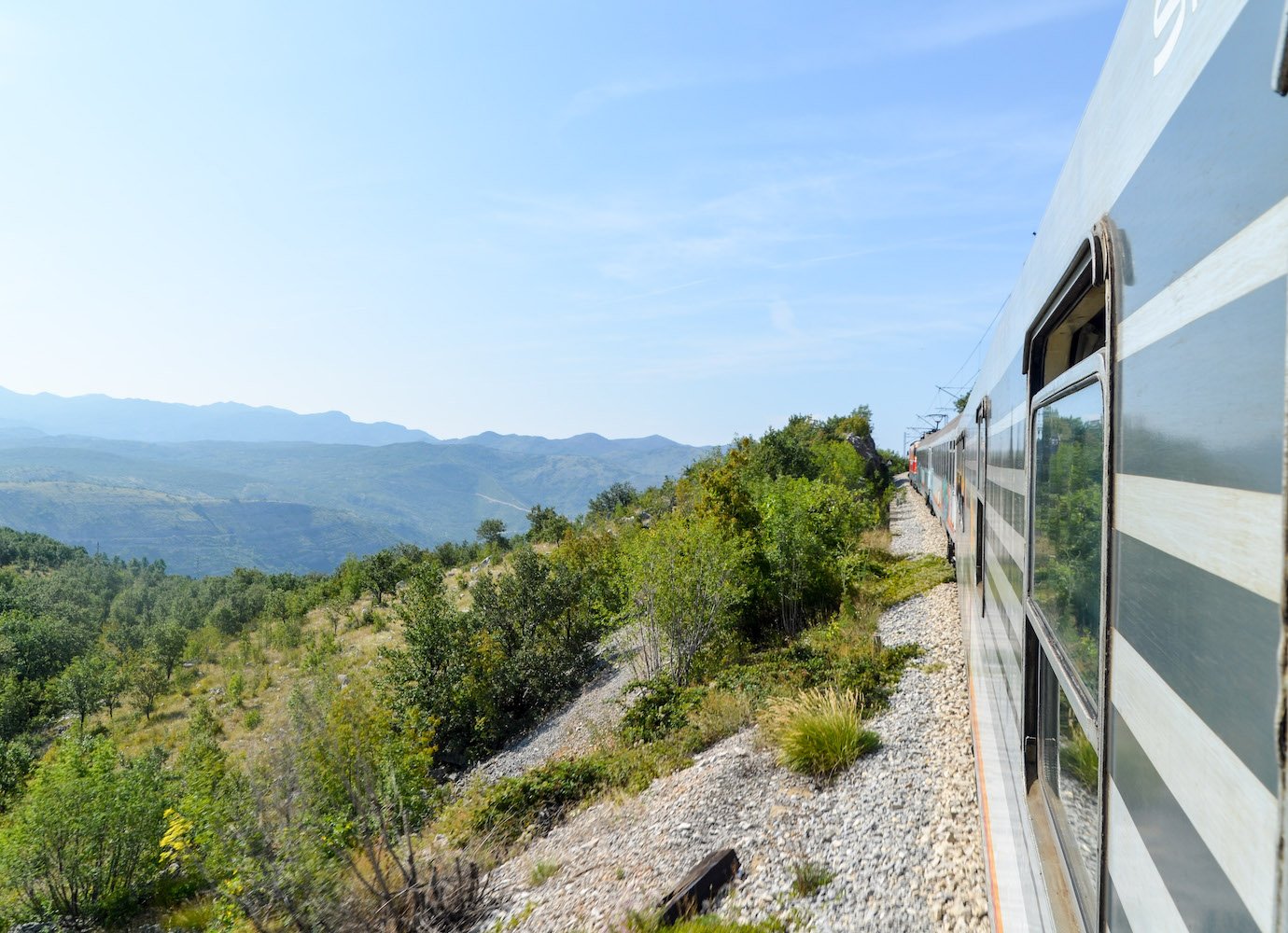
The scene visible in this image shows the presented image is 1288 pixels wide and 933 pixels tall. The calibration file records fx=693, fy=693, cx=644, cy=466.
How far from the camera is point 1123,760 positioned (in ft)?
4.58

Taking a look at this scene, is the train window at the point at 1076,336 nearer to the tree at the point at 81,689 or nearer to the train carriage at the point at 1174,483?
the train carriage at the point at 1174,483

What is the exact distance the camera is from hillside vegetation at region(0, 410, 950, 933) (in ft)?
24.5

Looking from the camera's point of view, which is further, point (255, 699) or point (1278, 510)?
point (255, 699)

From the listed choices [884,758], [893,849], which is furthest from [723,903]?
[884,758]

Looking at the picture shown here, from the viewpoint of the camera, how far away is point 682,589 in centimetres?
1561

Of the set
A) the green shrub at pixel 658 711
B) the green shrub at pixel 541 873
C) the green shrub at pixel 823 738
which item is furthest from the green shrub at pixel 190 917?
the green shrub at pixel 823 738

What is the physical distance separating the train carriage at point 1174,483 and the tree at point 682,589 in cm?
1339

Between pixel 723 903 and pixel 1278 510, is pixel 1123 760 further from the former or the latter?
pixel 723 903

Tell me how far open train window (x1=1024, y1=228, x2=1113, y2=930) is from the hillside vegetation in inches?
217

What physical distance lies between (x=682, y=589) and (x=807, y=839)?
922cm

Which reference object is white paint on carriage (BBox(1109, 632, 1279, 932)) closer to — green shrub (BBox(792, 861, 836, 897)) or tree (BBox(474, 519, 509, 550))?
green shrub (BBox(792, 861, 836, 897))

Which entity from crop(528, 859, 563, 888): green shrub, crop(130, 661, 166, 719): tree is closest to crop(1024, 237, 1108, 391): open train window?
crop(528, 859, 563, 888): green shrub

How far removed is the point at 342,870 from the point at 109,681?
37329mm

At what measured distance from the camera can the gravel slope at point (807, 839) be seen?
5.33m
